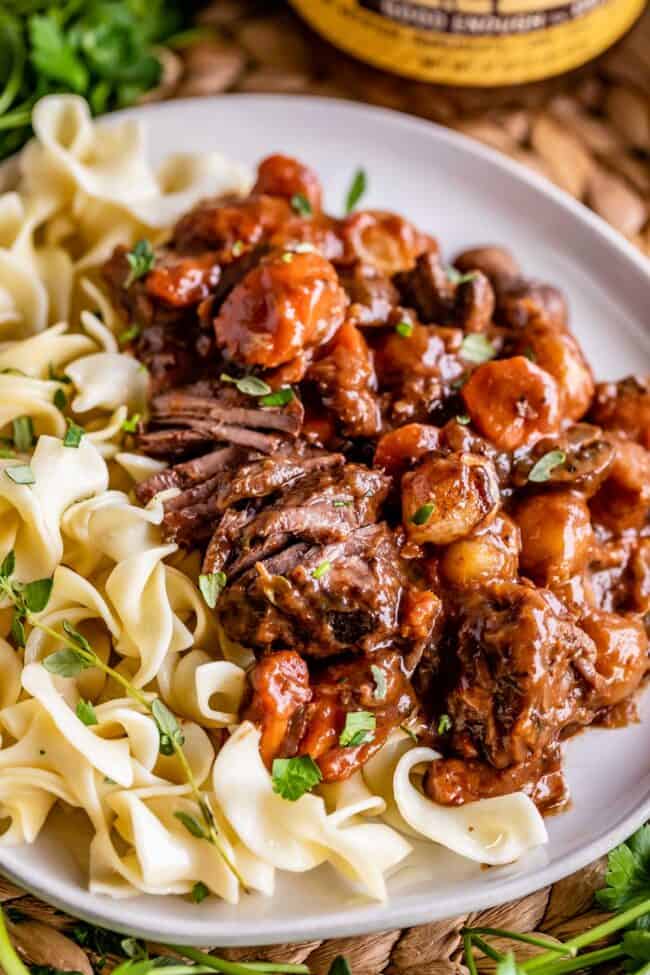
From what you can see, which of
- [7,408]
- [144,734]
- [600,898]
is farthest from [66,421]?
[600,898]

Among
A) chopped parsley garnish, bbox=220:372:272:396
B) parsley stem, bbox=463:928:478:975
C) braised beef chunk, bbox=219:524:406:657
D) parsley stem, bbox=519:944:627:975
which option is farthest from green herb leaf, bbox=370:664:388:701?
chopped parsley garnish, bbox=220:372:272:396

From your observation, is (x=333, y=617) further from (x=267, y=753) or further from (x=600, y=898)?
(x=600, y=898)

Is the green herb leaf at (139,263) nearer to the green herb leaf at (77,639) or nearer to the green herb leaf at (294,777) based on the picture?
the green herb leaf at (77,639)

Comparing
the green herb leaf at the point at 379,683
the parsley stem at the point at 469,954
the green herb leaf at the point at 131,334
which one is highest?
→ the green herb leaf at the point at 379,683

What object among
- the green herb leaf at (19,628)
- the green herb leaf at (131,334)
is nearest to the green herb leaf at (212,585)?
the green herb leaf at (19,628)

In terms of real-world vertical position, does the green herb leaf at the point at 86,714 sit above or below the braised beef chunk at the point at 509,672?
below

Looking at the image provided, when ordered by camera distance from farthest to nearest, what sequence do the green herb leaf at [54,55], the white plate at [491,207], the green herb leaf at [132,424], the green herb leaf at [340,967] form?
the green herb leaf at [54,55], the green herb leaf at [132,424], the white plate at [491,207], the green herb leaf at [340,967]

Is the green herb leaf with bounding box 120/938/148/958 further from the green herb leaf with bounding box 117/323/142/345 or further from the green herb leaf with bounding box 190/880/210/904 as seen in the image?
the green herb leaf with bounding box 117/323/142/345

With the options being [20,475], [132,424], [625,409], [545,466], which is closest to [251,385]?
[132,424]
